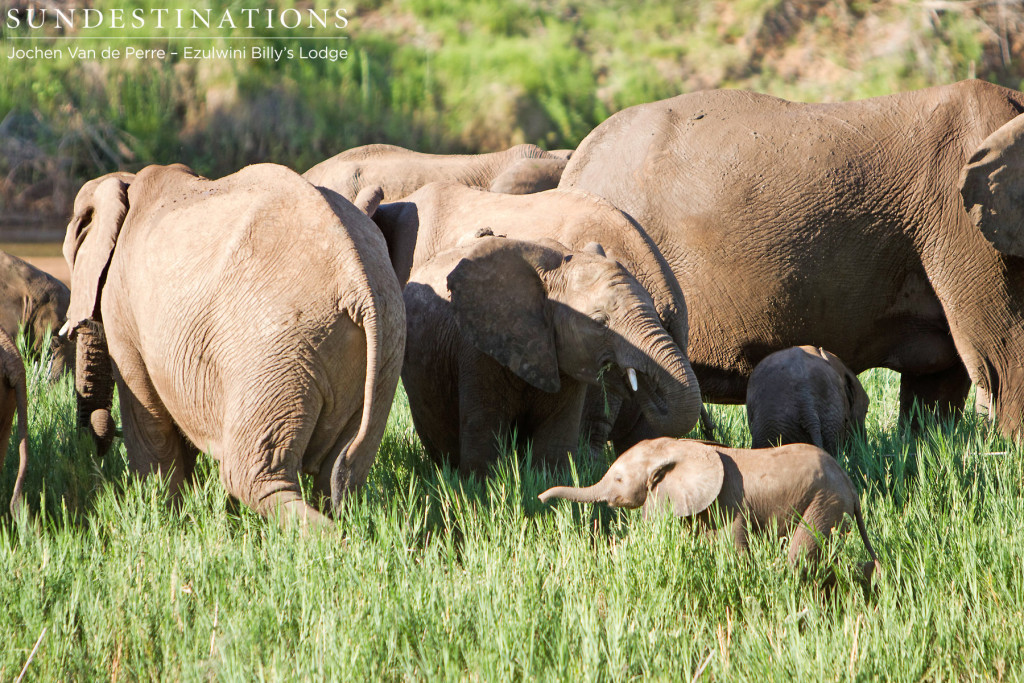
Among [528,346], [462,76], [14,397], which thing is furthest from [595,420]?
[462,76]

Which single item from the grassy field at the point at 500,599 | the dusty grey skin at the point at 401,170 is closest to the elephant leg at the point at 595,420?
the grassy field at the point at 500,599

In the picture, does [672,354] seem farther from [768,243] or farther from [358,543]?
[768,243]

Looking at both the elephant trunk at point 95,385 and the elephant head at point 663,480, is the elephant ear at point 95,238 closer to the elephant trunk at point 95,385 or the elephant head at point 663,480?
the elephant trunk at point 95,385

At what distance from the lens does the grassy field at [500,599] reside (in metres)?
3.00

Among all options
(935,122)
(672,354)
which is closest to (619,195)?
(935,122)

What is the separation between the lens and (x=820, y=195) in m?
5.82

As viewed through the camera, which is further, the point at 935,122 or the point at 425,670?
the point at 935,122

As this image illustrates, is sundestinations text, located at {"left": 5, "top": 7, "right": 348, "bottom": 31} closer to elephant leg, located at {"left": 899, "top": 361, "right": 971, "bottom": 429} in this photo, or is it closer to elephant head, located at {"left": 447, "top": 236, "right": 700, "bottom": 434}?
elephant leg, located at {"left": 899, "top": 361, "right": 971, "bottom": 429}

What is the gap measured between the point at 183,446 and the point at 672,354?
1.90 meters

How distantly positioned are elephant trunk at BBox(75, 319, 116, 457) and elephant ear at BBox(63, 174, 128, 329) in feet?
1.11

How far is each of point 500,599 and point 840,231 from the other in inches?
130

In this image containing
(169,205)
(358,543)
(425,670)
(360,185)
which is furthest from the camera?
(360,185)

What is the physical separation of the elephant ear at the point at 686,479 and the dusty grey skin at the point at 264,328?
36.1 inches

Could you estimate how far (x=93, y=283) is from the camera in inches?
169
